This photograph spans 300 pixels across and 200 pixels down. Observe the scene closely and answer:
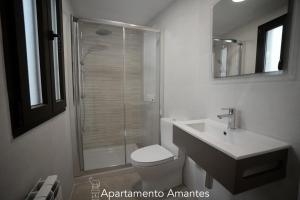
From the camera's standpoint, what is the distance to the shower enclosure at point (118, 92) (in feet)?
7.68

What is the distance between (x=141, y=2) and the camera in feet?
6.40

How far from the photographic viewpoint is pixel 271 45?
0.95 meters

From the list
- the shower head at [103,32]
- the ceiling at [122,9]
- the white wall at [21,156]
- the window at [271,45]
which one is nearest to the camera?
the white wall at [21,156]

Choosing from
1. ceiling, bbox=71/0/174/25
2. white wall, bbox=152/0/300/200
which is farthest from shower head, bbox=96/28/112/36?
white wall, bbox=152/0/300/200

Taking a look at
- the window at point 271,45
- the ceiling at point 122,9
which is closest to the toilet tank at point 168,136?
the window at point 271,45

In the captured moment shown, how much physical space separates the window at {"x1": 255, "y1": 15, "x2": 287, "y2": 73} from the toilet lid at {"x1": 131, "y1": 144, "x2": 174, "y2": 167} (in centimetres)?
119

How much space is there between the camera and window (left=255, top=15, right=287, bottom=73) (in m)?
0.89

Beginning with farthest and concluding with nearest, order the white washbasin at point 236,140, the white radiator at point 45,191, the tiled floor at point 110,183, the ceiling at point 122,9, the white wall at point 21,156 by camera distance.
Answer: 1. the ceiling at point 122,9
2. the tiled floor at point 110,183
3. the white washbasin at point 236,140
4. the white radiator at point 45,191
5. the white wall at point 21,156

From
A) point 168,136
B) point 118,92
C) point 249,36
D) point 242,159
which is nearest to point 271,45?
point 249,36

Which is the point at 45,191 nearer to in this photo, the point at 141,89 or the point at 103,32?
the point at 141,89

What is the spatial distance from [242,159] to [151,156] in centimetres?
105

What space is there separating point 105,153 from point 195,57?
7.06 feet

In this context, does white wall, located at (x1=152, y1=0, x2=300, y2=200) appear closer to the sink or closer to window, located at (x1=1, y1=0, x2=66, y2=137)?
the sink

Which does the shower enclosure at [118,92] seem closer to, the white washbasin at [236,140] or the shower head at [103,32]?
the shower head at [103,32]
